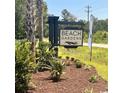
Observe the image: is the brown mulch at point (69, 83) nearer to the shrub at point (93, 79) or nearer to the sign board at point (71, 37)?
the shrub at point (93, 79)

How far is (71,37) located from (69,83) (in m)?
0.48

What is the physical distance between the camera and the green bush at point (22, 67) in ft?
9.40

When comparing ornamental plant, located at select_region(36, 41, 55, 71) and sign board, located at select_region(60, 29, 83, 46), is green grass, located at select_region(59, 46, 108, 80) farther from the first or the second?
ornamental plant, located at select_region(36, 41, 55, 71)

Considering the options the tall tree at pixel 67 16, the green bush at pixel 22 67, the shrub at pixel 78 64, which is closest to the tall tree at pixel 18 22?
the green bush at pixel 22 67

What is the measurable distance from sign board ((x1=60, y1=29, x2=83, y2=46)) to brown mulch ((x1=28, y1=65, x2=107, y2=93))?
1.24ft

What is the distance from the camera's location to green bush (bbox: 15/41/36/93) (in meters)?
2.87

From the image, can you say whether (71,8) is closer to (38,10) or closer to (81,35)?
(81,35)

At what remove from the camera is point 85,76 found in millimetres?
3734

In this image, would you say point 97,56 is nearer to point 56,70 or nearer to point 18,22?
point 18,22

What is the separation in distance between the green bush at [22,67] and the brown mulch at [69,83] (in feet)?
0.50

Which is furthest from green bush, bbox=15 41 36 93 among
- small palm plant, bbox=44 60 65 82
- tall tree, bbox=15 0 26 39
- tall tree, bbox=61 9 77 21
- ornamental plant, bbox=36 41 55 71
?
ornamental plant, bbox=36 41 55 71

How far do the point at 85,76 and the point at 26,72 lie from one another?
0.94 metres
